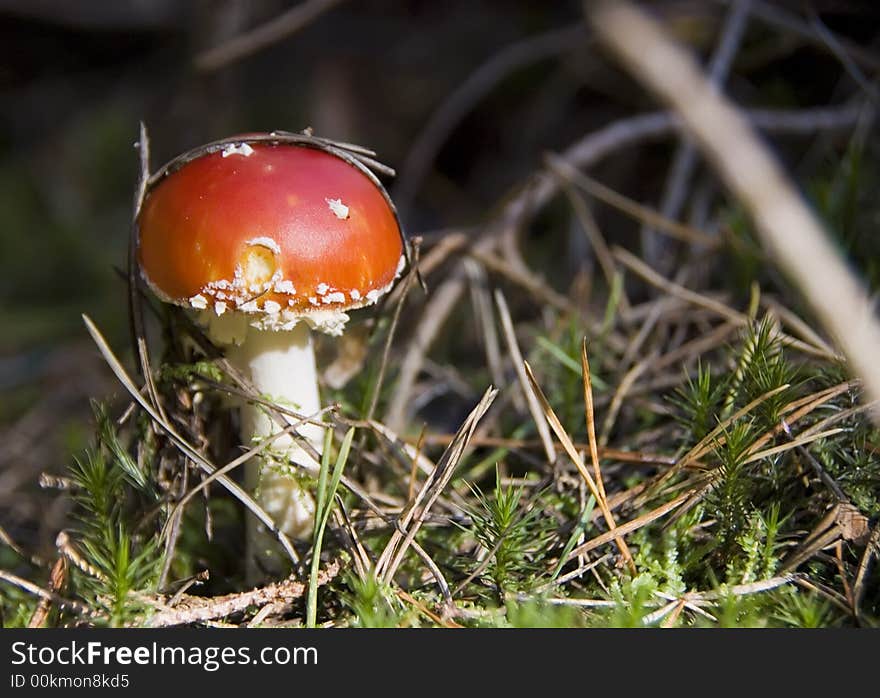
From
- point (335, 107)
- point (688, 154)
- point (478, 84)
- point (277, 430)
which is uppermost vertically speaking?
point (335, 107)

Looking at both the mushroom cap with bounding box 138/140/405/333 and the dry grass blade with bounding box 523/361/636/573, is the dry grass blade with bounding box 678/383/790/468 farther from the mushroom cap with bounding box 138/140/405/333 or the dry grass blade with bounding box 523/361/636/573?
the mushroom cap with bounding box 138/140/405/333

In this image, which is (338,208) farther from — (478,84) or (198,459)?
(478,84)

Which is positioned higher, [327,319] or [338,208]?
[338,208]

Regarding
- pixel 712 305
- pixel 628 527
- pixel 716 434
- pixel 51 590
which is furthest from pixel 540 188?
pixel 51 590

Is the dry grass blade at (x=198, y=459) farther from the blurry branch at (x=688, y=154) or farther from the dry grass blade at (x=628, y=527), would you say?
the blurry branch at (x=688, y=154)

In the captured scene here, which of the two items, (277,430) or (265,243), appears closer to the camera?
(265,243)

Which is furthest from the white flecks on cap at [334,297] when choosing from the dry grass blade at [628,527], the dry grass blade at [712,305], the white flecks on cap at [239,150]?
the dry grass blade at [712,305]
